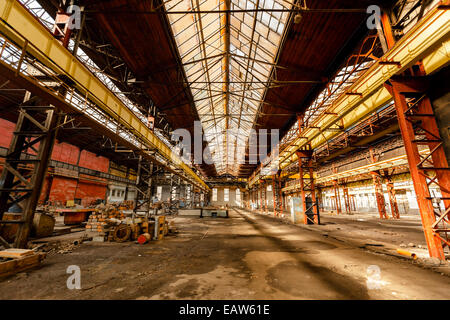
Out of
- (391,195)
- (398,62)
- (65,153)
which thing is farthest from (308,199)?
(65,153)

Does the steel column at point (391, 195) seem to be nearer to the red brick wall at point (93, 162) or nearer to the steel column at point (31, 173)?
the steel column at point (31, 173)

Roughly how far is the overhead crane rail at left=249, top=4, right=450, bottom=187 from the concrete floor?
19.5 feet

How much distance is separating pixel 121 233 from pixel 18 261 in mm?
3622

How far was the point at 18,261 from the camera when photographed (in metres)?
4.08

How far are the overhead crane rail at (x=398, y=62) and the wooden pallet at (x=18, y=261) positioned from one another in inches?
468

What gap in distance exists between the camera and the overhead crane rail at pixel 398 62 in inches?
183

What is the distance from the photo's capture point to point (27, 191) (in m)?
5.55

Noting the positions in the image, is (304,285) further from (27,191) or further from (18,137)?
(18,137)

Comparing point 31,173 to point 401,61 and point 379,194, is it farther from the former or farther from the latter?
point 379,194

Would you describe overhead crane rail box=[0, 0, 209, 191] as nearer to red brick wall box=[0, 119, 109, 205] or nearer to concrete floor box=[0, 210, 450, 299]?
concrete floor box=[0, 210, 450, 299]

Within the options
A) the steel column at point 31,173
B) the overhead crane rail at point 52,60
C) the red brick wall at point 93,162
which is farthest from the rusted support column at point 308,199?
the red brick wall at point 93,162

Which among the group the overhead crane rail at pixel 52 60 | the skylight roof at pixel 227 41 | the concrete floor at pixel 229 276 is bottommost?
the concrete floor at pixel 229 276

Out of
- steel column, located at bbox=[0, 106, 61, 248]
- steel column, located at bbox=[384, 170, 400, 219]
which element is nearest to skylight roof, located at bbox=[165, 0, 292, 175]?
steel column, located at bbox=[0, 106, 61, 248]
